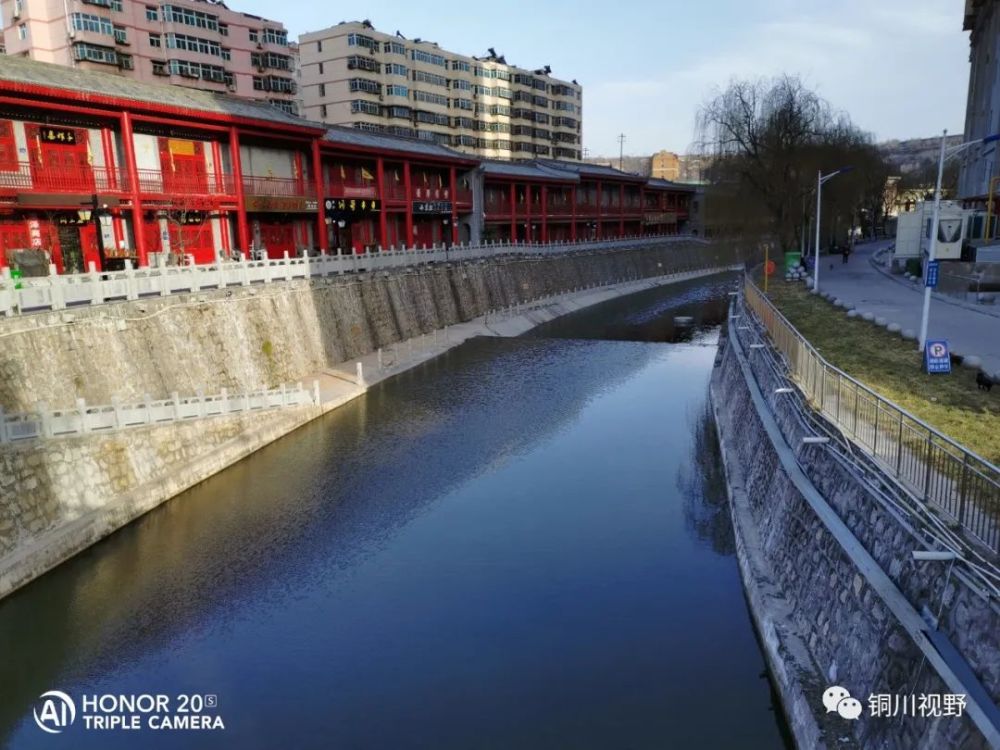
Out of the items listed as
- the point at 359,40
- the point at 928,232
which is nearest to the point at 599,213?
the point at 359,40

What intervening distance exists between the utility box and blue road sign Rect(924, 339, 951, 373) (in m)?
18.4

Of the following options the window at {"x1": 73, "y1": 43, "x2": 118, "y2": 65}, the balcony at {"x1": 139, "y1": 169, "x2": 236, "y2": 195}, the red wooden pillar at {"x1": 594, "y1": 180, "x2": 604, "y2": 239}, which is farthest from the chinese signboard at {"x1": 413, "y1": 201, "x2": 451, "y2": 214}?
the red wooden pillar at {"x1": 594, "y1": 180, "x2": 604, "y2": 239}

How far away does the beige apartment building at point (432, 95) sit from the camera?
75000 mm

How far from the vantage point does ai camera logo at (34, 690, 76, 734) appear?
13125 mm

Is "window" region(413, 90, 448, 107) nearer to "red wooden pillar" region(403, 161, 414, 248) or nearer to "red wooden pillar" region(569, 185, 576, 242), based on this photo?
"red wooden pillar" region(569, 185, 576, 242)

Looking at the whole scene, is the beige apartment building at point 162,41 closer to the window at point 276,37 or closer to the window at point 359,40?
the window at point 276,37

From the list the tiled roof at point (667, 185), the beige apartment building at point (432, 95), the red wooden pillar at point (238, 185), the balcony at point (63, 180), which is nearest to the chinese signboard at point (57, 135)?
the balcony at point (63, 180)

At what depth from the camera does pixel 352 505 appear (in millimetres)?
21891

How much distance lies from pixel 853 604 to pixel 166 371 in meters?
22.7

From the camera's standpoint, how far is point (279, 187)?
41.5m

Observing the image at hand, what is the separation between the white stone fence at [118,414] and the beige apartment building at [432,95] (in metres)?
43.8

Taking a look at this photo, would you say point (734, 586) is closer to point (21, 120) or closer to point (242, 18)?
point (21, 120)

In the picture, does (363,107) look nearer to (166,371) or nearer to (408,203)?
(408,203)

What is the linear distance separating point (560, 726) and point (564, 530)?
25.8 ft
